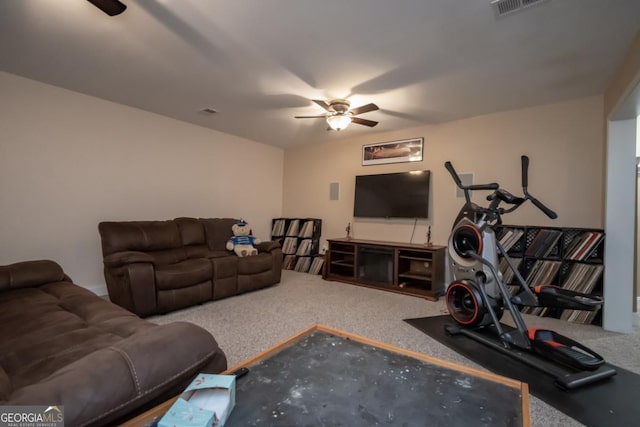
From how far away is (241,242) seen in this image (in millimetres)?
4145

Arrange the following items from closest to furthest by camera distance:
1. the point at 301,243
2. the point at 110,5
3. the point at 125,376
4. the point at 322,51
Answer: the point at 125,376
the point at 110,5
the point at 322,51
the point at 301,243

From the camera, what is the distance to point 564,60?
2457 millimetres

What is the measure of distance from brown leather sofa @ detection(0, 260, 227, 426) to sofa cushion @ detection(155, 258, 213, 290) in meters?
0.94

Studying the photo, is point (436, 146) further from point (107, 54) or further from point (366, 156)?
point (107, 54)

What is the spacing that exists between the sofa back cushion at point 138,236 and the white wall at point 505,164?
2.57 m

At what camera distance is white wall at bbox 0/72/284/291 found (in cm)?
300

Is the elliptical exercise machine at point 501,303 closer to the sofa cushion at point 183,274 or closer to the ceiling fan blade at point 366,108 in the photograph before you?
the ceiling fan blade at point 366,108

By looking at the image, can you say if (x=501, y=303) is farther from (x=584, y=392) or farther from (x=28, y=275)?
(x=28, y=275)

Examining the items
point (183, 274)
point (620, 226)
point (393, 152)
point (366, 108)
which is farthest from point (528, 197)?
point (183, 274)

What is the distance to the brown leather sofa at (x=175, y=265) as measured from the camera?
2791mm

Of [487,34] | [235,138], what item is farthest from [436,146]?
[235,138]

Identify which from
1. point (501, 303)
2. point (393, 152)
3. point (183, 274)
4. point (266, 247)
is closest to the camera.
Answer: point (501, 303)

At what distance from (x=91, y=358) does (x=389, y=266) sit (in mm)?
3651
